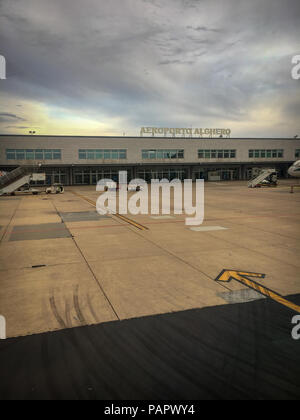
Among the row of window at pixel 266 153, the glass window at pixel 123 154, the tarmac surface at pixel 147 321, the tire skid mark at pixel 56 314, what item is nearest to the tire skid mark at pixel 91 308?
the tarmac surface at pixel 147 321

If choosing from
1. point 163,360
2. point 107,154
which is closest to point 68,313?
point 163,360

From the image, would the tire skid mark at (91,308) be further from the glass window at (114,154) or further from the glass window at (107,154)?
the glass window at (114,154)

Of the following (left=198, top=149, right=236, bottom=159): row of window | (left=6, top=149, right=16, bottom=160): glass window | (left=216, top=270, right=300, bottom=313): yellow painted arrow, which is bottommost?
(left=216, top=270, right=300, bottom=313): yellow painted arrow

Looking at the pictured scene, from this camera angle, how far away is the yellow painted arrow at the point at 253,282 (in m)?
7.32

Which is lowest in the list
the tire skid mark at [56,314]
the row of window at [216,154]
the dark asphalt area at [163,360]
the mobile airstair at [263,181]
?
the dark asphalt area at [163,360]

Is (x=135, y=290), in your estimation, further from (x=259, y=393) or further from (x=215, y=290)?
(x=259, y=393)

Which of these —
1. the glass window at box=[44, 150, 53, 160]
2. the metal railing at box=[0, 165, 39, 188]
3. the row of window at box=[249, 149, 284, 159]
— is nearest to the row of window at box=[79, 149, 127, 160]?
the glass window at box=[44, 150, 53, 160]

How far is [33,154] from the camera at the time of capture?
62.9 metres

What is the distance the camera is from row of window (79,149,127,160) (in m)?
66.5

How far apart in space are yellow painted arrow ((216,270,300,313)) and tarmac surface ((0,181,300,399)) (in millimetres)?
133

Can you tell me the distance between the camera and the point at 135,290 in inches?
321

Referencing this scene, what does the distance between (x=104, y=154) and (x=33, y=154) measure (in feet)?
46.3

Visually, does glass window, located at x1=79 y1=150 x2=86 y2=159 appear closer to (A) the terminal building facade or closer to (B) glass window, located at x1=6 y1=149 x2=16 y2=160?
(A) the terminal building facade
